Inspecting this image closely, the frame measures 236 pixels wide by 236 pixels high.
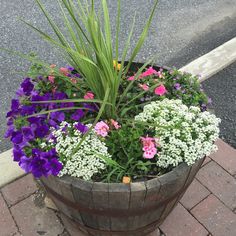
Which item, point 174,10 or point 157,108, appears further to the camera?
point 174,10

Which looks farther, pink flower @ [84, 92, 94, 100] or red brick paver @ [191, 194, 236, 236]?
red brick paver @ [191, 194, 236, 236]

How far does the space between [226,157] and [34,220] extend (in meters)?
1.42

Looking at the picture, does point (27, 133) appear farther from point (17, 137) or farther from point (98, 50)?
point (98, 50)

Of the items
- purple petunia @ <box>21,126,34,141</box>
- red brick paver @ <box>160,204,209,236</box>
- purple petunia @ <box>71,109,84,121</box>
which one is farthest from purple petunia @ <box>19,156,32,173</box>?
red brick paver @ <box>160,204,209,236</box>

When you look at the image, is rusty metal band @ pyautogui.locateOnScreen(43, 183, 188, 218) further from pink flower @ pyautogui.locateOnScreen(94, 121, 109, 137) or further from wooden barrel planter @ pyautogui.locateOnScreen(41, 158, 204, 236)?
pink flower @ pyautogui.locateOnScreen(94, 121, 109, 137)

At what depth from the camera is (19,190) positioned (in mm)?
2211

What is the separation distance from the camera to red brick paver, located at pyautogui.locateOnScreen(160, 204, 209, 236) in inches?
79.6

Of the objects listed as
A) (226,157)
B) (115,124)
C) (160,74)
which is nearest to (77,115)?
(115,124)

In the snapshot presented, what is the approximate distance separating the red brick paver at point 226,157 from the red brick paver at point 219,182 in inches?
1.6

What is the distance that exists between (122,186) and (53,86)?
0.74 m

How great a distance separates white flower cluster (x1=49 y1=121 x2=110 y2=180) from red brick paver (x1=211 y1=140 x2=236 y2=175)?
46.4 inches

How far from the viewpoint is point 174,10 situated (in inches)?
165

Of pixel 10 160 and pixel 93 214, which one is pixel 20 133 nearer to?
pixel 93 214

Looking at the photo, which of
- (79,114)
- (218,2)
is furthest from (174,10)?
(79,114)
